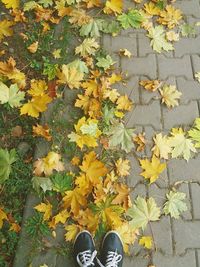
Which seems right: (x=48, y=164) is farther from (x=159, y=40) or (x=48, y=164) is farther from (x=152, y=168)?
(x=159, y=40)

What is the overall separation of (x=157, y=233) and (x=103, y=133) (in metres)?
0.82

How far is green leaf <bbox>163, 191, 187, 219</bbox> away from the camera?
269 cm

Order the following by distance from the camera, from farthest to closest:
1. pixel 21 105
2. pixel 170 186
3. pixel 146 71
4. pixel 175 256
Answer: pixel 146 71 → pixel 21 105 → pixel 170 186 → pixel 175 256

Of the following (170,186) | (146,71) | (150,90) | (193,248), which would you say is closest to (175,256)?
(193,248)

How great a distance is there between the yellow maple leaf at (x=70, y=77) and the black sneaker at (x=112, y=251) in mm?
1183

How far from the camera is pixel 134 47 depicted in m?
3.33

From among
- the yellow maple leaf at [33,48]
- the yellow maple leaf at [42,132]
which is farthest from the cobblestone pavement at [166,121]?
the yellow maple leaf at [33,48]

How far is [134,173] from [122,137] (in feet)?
0.95

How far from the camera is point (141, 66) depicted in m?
3.24

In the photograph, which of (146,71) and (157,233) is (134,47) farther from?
(157,233)

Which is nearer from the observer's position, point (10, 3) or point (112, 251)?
point (112, 251)

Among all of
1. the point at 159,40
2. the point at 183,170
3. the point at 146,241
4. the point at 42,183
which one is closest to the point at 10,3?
the point at 159,40

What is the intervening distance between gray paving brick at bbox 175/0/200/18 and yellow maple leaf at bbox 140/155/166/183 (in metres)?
1.51

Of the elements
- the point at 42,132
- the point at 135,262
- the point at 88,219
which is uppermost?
the point at 42,132
